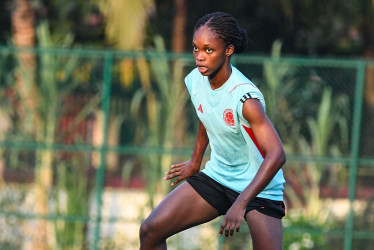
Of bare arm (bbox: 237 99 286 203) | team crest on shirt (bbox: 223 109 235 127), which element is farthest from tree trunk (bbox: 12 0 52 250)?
bare arm (bbox: 237 99 286 203)

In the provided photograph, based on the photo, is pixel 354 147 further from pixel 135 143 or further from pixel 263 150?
pixel 263 150

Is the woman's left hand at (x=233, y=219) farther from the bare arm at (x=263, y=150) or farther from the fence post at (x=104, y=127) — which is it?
the fence post at (x=104, y=127)

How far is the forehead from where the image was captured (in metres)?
4.99

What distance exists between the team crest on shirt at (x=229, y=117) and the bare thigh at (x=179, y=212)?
533 mm

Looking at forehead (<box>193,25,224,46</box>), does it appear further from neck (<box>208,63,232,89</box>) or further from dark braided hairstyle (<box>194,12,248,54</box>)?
neck (<box>208,63,232,89</box>)

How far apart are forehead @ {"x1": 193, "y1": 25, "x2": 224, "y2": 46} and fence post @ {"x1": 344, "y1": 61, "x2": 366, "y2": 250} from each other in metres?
3.76

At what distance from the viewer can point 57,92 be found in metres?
8.86

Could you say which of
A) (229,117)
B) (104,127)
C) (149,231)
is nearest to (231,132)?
(229,117)

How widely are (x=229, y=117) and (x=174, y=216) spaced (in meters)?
0.70

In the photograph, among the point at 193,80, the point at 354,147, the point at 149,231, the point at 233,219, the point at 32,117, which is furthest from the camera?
the point at 32,117

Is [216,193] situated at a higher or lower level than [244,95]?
lower

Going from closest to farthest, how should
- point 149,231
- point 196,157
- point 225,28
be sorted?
point 225,28
point 149,231
point 196,157

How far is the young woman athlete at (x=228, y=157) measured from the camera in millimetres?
4863

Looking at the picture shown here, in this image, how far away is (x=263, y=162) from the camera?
4.84m
